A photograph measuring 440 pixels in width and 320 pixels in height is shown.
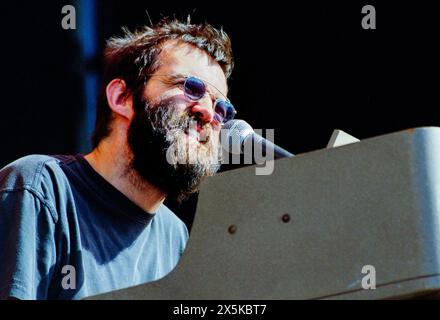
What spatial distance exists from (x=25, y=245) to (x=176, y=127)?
659 millimetres

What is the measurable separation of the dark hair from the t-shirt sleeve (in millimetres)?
589

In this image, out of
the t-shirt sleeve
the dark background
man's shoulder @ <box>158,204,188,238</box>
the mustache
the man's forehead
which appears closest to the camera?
the t-shirt sleeve

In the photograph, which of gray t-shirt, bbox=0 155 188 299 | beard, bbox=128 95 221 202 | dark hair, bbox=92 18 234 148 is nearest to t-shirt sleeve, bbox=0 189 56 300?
gray t-shirt, bbox=0 155 188 299

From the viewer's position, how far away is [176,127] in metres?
2.71

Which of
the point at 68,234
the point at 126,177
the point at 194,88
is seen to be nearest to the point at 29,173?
the point at 68,234

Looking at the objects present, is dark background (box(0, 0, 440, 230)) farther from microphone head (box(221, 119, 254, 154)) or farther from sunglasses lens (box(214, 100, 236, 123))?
microphone head (box(221, 119, 254, 154))

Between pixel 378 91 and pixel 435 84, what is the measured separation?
7.9 inches

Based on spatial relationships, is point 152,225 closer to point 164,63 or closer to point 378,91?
point 164,63

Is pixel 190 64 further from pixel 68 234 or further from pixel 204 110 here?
pixel 68 234

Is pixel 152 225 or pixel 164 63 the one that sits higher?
pixel 164 63

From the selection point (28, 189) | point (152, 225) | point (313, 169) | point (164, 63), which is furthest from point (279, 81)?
point (313, 169)

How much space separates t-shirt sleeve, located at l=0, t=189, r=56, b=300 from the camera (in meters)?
2.17
